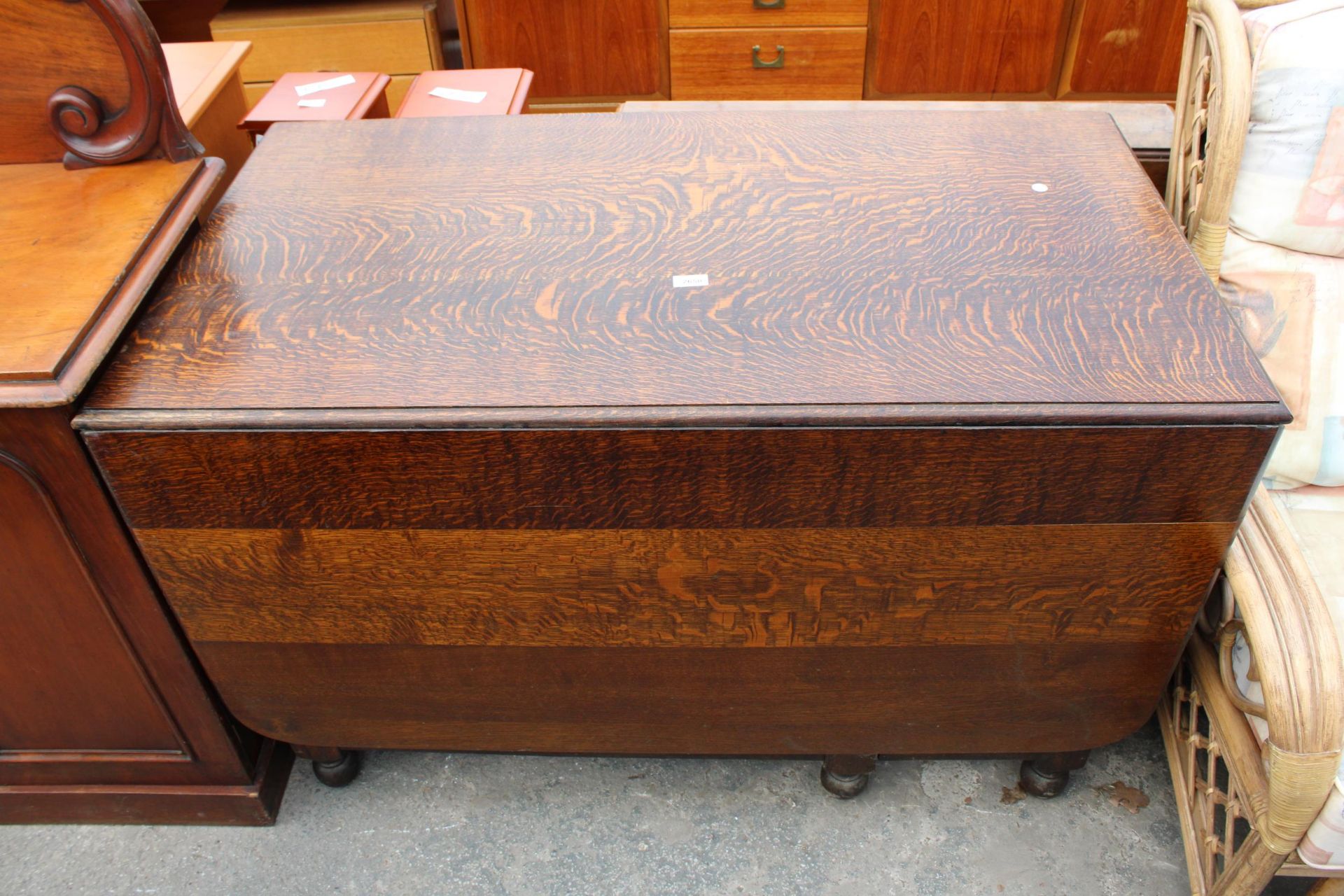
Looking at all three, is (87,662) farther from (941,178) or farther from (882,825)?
(941,178)

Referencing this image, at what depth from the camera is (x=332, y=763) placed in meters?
1.23

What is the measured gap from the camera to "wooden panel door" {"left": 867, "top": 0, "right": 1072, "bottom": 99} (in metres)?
2.43

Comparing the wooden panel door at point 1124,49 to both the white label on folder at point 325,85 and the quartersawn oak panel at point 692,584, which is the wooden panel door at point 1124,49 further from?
the quartersawn oak panel at point 692,584

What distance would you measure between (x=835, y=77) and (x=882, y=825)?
2.01 m

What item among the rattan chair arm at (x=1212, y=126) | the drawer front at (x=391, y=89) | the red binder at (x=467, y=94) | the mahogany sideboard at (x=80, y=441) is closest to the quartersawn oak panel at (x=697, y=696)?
the mahogany sideboard at (x=80, y=441)

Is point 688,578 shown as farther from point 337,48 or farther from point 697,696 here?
point 337,48

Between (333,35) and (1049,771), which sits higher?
(333,35)

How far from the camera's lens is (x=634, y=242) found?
1.04 meters

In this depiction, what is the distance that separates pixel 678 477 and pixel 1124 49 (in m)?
2.25

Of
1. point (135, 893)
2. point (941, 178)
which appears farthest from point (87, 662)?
point (941, 178)

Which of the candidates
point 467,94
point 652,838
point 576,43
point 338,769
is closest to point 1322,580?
point 652,838

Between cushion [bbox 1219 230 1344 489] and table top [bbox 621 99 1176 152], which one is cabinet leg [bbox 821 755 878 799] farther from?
table top [bbox 621 99 1176 152]

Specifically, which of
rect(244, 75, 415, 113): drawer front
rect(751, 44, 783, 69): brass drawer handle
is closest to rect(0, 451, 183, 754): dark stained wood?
rect(244, 75, 415, 113): drawer front

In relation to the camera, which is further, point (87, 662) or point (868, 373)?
point (87, 662)
